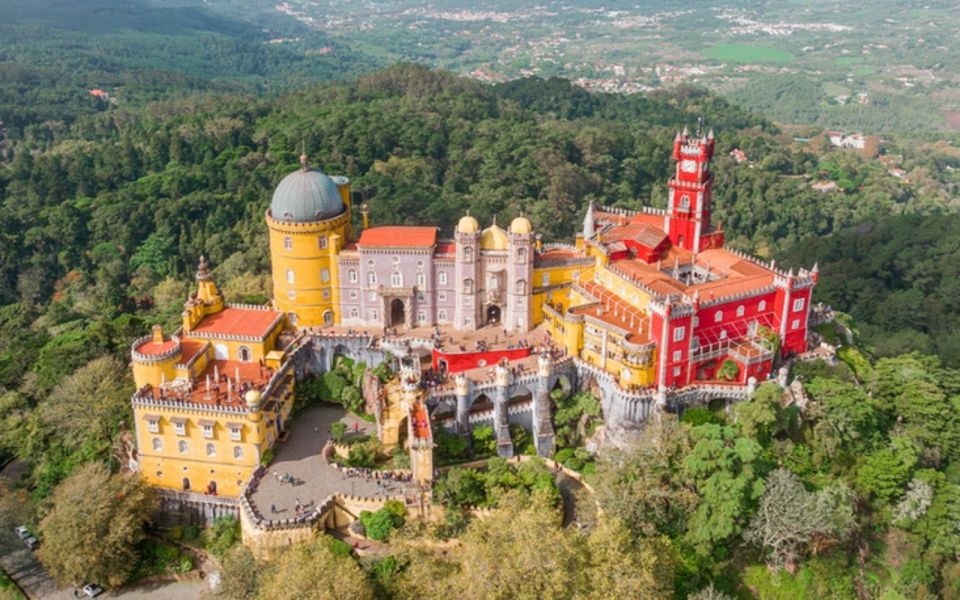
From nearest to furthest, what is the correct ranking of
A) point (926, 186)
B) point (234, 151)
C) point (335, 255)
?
point (335, 255) → point (234, 151) → point (926, 186)

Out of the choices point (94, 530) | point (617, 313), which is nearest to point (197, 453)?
point (94, 530)

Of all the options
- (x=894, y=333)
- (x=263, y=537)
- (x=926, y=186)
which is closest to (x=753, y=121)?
(x=926, y=186)

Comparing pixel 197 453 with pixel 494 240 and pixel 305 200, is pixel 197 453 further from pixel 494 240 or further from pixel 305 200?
pixel 494 240

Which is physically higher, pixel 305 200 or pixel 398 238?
pixel 305 200

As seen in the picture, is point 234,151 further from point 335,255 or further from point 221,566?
point 221,566

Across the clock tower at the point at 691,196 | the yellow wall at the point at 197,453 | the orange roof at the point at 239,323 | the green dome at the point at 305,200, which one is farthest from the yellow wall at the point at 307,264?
the clock tower at the point at 691,196

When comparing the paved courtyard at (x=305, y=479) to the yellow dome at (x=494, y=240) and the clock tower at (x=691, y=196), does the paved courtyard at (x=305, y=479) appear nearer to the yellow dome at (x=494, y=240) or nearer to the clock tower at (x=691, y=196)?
the yellow dome at (x=494, y=240)

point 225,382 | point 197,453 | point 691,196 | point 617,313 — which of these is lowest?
point 197,453
